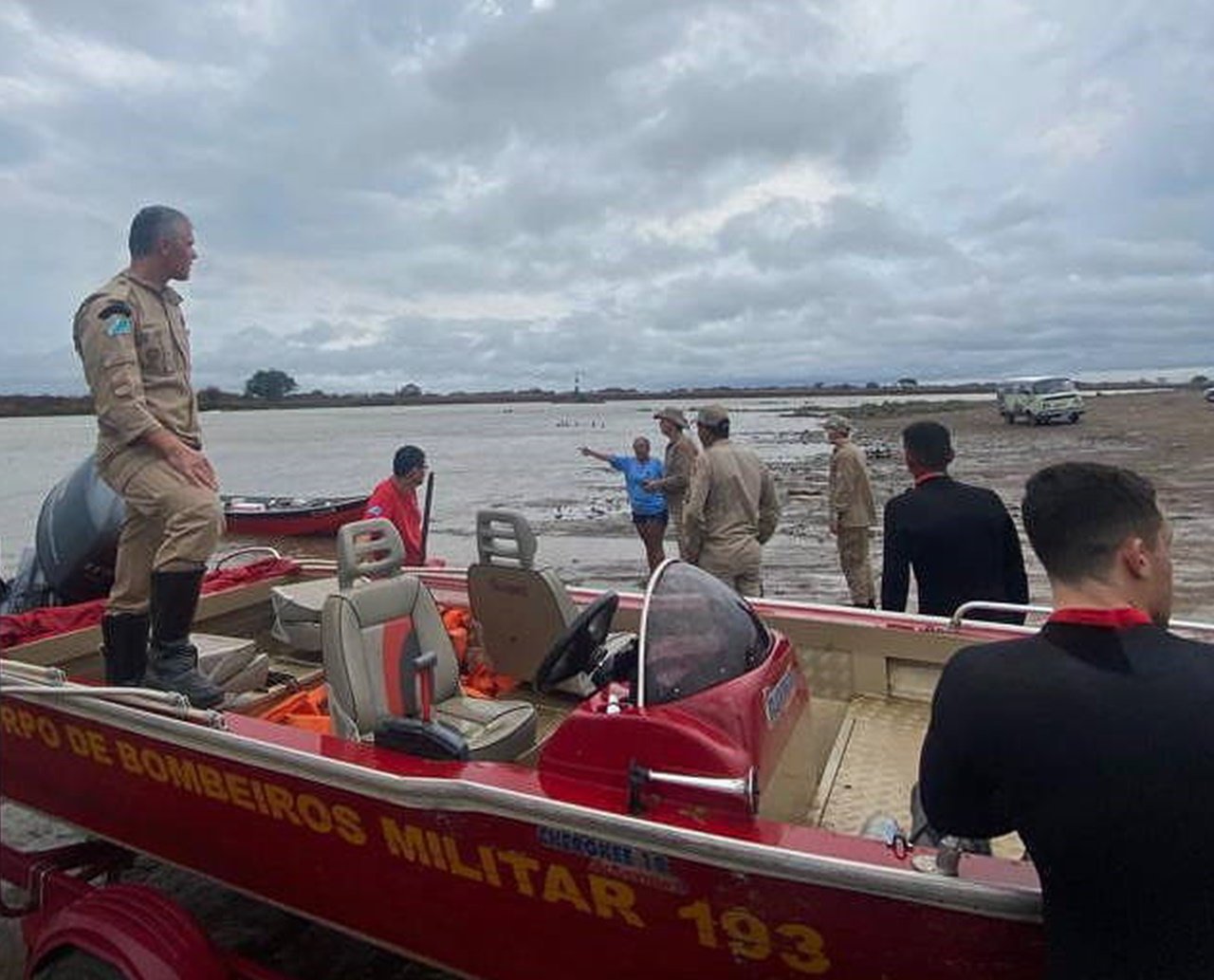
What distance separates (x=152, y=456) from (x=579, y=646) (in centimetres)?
173

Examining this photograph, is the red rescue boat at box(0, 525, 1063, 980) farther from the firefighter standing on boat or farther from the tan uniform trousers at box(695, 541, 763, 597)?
the tan uniform trousers at box(695, 541, 763, 597)

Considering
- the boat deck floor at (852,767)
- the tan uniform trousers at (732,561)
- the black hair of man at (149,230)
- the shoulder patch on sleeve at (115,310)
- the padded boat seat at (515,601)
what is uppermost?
the black hair of man at (149,230)

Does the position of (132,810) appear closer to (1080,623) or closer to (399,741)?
(399,741)

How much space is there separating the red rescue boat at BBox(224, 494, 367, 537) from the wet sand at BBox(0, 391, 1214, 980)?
10.9 feet

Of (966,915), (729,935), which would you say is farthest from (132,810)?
(966,915)

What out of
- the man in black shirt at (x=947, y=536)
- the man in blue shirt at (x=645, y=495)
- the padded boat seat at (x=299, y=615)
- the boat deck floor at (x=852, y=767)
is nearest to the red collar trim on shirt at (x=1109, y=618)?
the boat deck floor at (x=852, y=767)

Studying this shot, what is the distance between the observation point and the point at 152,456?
3432mm

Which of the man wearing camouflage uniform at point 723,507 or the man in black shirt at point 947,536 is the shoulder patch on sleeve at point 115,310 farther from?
the man wearing camouflage uniform at point 723,507

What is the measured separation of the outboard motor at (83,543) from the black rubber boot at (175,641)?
186 cm

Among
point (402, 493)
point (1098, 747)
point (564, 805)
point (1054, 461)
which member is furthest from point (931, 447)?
point (1054, 461)

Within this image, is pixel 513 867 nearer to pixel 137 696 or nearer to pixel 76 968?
pixel 137 696

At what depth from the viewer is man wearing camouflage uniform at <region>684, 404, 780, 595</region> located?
596 cm

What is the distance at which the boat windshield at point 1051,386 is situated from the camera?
35.9 metres

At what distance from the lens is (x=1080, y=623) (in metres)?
1.51
